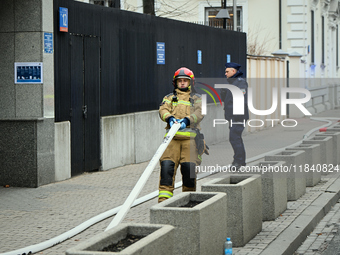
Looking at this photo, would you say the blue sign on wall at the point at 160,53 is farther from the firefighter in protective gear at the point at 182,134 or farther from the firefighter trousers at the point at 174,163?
the firefighter trousers at the point at 174,163

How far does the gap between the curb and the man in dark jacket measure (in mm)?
2302

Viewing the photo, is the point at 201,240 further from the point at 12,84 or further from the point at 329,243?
the point at 12,84

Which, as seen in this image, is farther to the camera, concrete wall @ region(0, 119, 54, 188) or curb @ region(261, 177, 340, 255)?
concrete wall @ region(0, 119, 54, 188)

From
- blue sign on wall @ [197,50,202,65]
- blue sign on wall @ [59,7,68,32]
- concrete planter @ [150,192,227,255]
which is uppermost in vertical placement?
blue sign on wall @ [59,7,68,32]

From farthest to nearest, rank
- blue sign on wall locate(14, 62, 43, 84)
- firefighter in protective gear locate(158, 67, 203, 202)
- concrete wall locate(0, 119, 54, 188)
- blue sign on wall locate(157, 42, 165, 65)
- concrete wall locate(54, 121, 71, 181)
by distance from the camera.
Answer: blue sign on wall locate(157, 42, 165, 65) → concrete wall locate(54, 121, 71, 181) → blue sign on wall locate(14, 62, 43, 84) → concrete wall locate(0, 119, 54, 188) → firefighter in protective gear locate(158, 67, 203, 202)

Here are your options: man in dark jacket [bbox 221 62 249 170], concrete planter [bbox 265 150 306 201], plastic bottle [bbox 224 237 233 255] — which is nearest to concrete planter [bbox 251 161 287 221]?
concrete planter [bbox 265 150 306 201]

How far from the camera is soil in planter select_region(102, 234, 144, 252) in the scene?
4.93 metres

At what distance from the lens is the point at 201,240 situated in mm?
5945

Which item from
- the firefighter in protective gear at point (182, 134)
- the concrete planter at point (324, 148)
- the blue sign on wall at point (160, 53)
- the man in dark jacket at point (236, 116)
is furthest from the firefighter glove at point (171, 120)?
the blue sign on wall at point (160, 53)

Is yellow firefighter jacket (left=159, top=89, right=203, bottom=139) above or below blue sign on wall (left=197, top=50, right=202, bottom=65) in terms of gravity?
below

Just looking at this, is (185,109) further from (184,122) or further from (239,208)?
(239,208)

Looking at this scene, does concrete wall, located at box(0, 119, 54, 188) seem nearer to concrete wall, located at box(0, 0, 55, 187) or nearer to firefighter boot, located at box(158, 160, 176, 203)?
concrete wall, located at box(0, 0, 55, 187)

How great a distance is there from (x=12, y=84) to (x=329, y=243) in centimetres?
562

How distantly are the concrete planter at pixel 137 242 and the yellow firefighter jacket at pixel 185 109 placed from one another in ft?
Answer: 12.0
